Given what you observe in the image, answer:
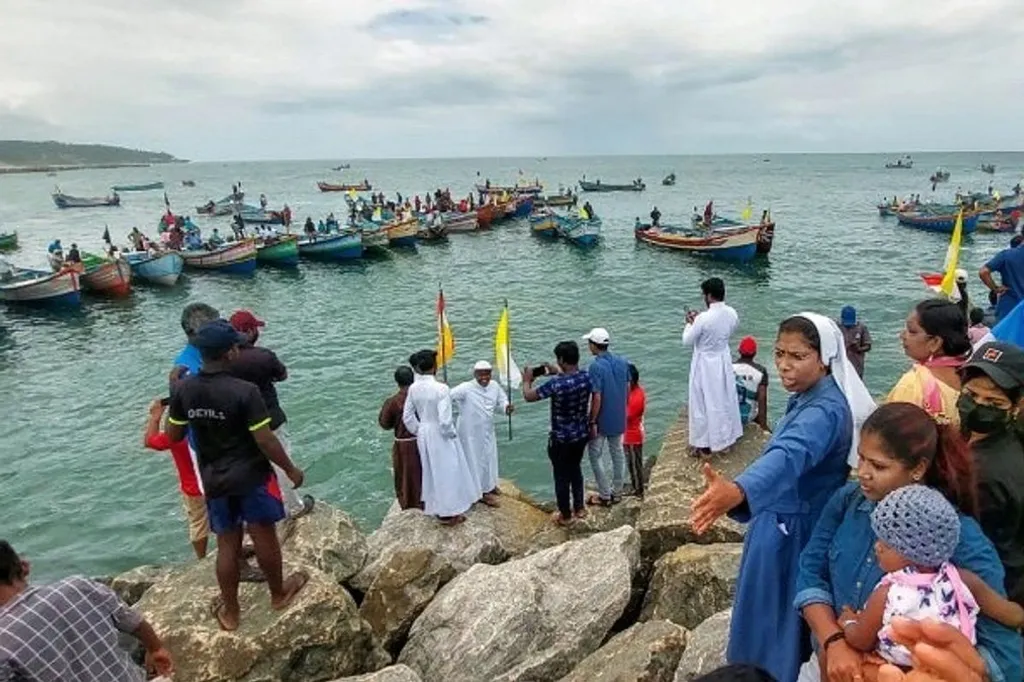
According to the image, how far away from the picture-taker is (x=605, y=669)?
4031 millimetres

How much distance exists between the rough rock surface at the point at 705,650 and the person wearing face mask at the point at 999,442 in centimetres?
160

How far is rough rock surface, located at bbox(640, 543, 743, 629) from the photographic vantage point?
191 inches

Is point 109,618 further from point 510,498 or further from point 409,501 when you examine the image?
point 510,498

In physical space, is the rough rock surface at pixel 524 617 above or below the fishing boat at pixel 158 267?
above

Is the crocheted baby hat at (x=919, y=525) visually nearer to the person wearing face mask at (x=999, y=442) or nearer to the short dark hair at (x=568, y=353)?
the person wearing face mask at (x=999, y=442)

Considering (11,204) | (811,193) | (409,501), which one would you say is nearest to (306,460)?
(409,501)

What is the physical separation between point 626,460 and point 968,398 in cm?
609

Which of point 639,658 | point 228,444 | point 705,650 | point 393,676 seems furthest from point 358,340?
point 705,650

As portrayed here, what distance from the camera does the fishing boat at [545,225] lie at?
4028 centimetres

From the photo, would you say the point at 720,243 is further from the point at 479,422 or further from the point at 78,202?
the point at 78,202

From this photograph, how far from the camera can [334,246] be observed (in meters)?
34.0

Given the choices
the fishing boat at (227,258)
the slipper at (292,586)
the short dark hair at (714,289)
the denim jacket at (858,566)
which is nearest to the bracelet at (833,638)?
the denim jacket at (858,566)

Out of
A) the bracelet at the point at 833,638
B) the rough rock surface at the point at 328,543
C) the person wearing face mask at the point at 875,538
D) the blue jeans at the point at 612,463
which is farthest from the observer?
the blue jeans at the point at 612,463

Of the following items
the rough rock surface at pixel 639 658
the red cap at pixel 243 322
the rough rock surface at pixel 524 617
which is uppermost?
the red cap at pixel 243 322
